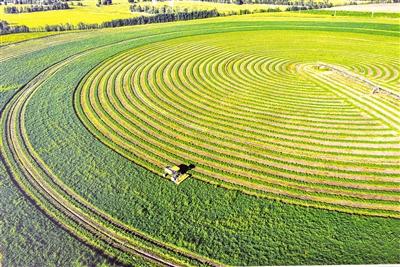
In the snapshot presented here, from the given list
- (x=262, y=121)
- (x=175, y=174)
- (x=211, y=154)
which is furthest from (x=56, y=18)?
(x=175, y=174)

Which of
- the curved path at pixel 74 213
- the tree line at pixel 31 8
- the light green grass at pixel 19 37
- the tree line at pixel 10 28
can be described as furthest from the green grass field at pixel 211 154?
the tree line at pixel 31 8

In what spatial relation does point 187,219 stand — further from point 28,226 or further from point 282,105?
point 282,105

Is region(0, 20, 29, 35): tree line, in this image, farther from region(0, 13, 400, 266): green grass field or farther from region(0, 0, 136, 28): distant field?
region(0, 13, 400, 266): green grass field

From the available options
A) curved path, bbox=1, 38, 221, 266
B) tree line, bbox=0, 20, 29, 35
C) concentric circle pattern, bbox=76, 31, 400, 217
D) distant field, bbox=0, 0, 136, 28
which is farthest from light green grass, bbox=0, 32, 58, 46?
curved path, bbox=1, 38, 221, 266

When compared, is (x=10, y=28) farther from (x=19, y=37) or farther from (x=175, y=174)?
(x=175, y=174)

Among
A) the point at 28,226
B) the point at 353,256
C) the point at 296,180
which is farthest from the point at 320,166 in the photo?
the point at 28,226
